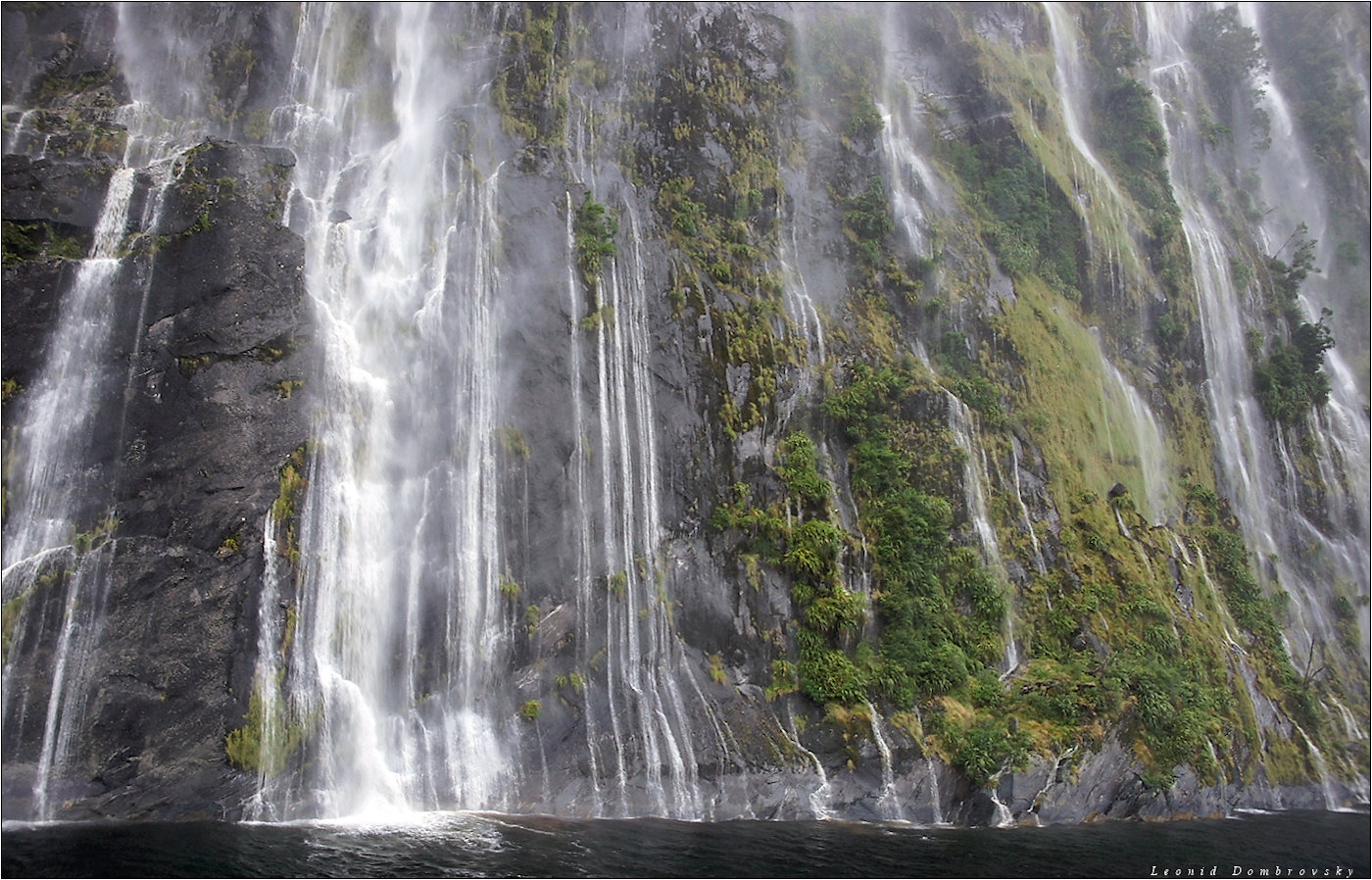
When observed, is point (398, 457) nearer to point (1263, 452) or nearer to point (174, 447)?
point (174, 447)

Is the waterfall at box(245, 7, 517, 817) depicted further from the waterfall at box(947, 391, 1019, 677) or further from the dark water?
the waterfall at box(947, 391, 1019, 677)

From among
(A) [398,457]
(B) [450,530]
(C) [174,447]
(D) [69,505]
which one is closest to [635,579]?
(B) [450,530]

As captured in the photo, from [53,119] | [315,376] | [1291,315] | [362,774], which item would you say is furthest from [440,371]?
[1291,315]

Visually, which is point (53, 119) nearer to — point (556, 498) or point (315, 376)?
point (315, 376)

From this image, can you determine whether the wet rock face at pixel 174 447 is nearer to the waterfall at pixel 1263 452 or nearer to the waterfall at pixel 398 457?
the waterfall at pixel 398 457

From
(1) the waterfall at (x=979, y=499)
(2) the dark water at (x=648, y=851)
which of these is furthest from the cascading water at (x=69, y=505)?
(1) the waterfall at (x=979, y=499)

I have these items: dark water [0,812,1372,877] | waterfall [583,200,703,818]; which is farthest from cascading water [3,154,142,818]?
waterfall [583,200,703,818]
